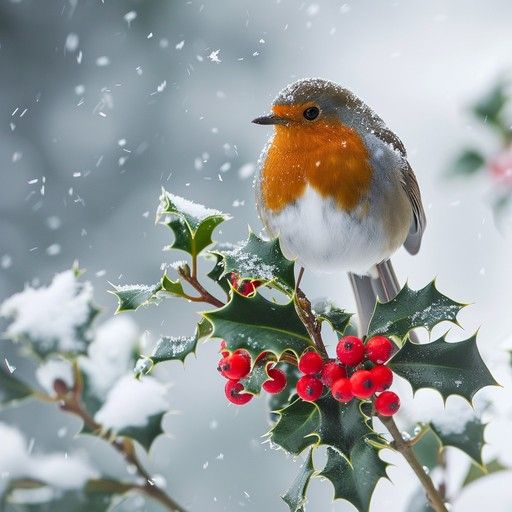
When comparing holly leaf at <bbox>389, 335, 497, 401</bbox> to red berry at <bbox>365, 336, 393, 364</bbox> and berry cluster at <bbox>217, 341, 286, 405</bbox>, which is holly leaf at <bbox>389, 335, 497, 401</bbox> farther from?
berry cluster at <bbox>217, 341, 286, 405</bbox>

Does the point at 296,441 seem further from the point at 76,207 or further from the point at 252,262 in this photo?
the point at 76,207

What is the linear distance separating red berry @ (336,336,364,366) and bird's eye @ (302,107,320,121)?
1.92 feet

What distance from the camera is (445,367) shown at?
3.11ft

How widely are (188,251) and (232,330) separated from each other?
0.43 ft

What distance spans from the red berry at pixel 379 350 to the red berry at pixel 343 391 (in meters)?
0.05

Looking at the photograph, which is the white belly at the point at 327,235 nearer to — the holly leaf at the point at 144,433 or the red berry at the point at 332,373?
the red berry at the point at 332,373

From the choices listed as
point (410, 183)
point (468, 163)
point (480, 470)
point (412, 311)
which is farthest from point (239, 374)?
point (468, 163)

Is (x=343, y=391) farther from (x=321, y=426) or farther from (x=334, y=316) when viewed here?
(x=334, y=316)

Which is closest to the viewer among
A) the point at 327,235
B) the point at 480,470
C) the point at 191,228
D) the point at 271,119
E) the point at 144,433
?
the point at 144,433

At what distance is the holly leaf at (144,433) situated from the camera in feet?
2.56

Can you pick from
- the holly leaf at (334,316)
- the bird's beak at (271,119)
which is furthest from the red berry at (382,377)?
the bird's beak at (271,119)

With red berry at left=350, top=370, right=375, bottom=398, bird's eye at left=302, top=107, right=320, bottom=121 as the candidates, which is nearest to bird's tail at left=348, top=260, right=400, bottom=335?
bird's eye at left=302, top=107, right=320, bottom=121

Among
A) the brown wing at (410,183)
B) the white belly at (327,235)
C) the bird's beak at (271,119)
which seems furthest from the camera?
the brown wing at (410,183)

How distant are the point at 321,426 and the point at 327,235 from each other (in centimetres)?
61
